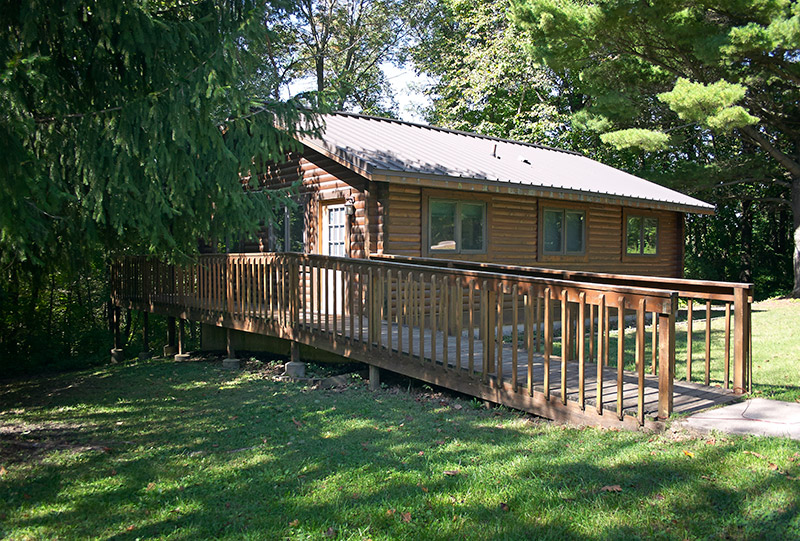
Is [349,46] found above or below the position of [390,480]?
above

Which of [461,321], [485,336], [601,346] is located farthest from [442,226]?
[601,346]

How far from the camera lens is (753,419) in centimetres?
450

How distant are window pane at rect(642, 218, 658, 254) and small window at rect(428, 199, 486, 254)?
6607 millimetres

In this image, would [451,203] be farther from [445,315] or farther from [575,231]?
[445,315]

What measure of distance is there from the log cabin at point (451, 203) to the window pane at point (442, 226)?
0.02 meters

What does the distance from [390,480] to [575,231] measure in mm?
10712

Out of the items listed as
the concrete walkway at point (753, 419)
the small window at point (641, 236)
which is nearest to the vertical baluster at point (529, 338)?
the concrete walkway at point (753, 419)

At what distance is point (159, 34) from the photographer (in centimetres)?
563

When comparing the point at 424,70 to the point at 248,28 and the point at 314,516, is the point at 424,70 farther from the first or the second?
the point at 314,516

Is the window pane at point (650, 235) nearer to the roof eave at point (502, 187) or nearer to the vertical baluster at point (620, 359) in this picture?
the roof eave at point (502, 187)

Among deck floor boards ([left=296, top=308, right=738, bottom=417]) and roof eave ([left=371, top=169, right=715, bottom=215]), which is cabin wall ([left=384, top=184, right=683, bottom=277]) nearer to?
roof eave ([left=371, top=169, right=715, bottom=215])

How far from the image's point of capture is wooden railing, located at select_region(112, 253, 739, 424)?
471 cm

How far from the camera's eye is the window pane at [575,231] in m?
13.4

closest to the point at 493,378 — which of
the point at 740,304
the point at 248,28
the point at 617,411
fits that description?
the point at 617,411
